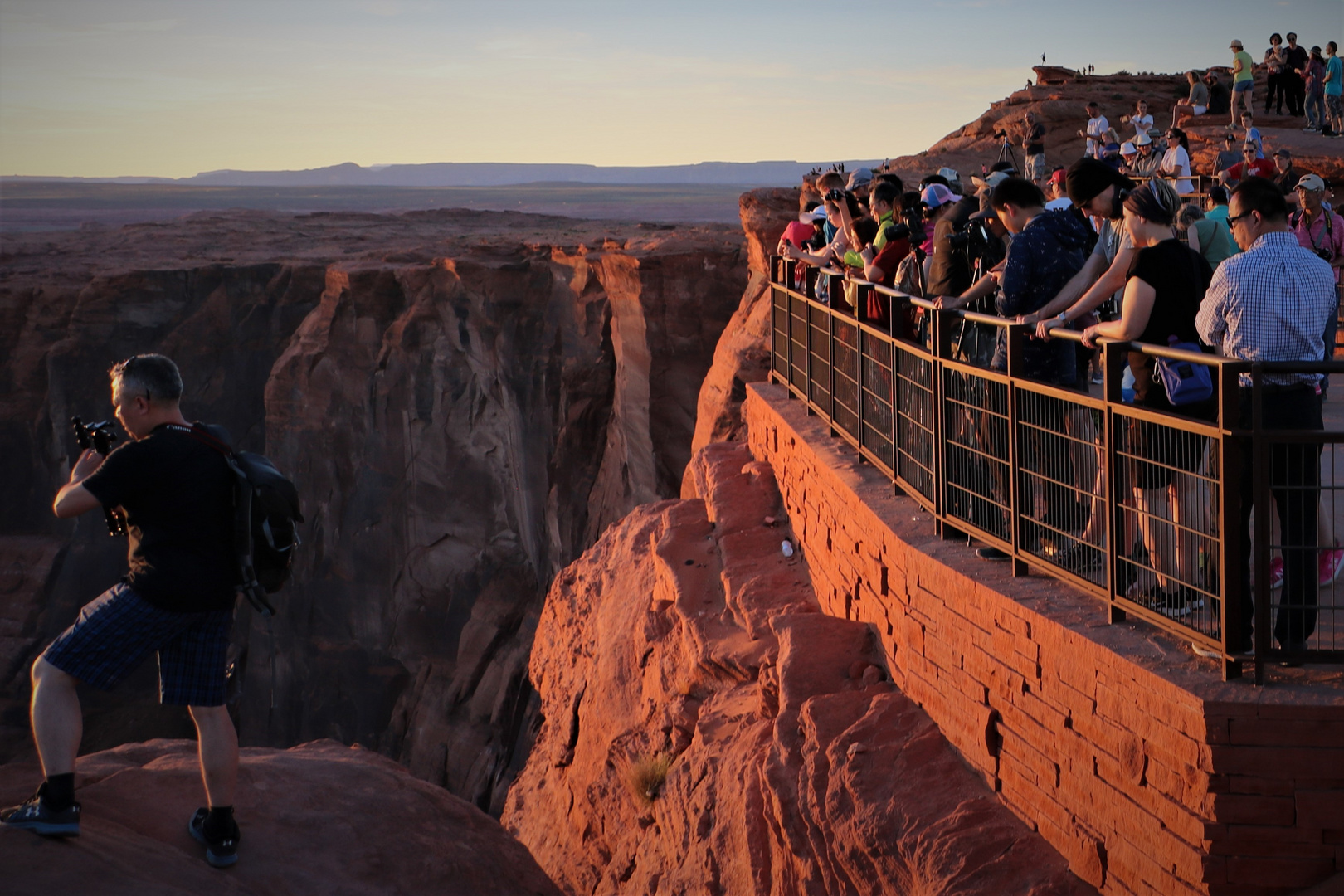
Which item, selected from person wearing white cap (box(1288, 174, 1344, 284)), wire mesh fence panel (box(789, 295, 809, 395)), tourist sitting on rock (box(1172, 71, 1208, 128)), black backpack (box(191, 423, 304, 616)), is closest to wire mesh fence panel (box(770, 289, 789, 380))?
wire mesh fence panel (box(789, 295, 809, 395))

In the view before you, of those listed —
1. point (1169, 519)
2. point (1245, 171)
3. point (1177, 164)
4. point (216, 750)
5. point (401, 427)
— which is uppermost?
point (1177, 164)

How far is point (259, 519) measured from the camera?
4637 millimetres

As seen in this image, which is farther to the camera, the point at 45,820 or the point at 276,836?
the point at 276,836

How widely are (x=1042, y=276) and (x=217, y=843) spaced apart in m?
4.49

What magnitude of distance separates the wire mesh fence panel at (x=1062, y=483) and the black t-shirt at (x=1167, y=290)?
269 millimetres

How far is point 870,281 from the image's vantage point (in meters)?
7.44

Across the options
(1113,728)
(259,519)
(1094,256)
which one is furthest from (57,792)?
(1094,256)

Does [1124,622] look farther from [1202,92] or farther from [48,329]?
[48,329]

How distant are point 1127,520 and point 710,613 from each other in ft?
13.9

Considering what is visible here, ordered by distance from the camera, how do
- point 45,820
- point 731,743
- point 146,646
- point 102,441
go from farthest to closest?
point 731,743 < point 102,441 < point 146,646 < point 45,820

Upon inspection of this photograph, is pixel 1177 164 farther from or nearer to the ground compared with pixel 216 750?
farther from the ground

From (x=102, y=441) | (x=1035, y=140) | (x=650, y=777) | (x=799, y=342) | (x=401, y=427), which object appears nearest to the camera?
(x=102, y=441)

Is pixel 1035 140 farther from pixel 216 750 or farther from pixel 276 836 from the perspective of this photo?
pixel 216 750

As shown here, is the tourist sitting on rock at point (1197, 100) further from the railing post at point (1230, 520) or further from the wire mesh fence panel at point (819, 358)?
the railing post at point (1230, 520)
